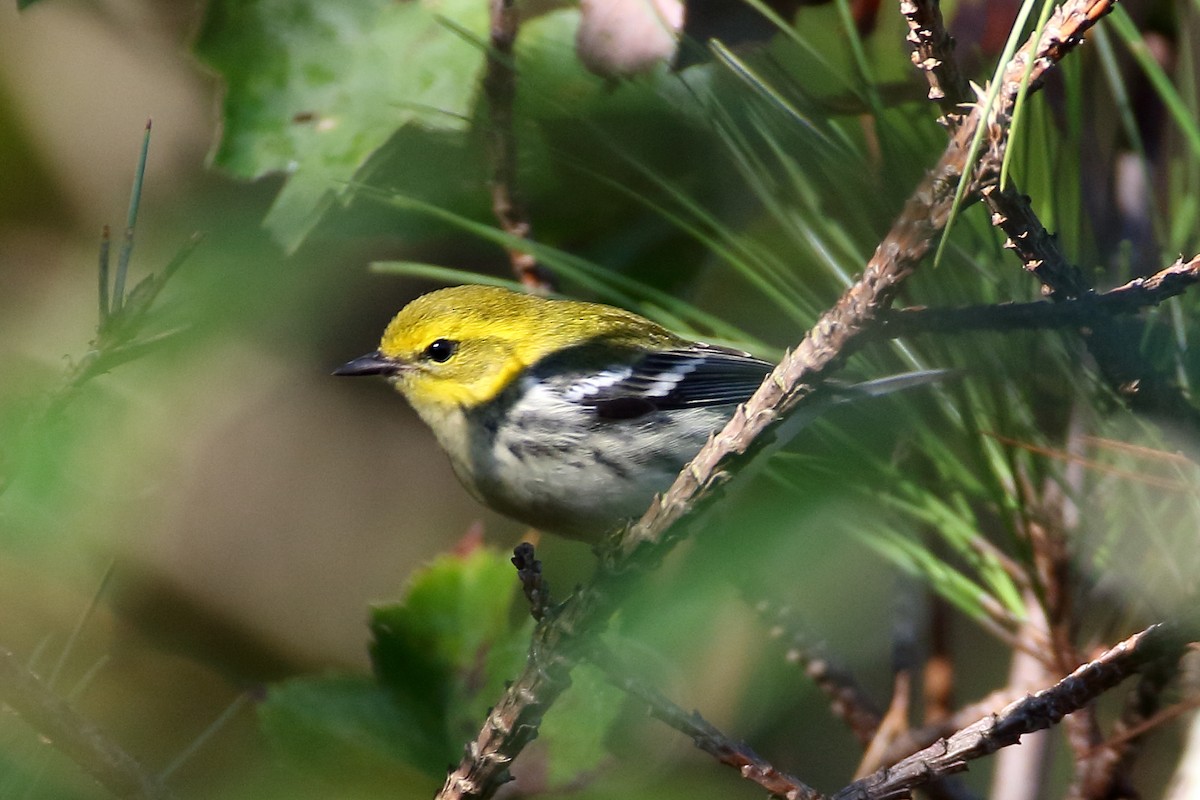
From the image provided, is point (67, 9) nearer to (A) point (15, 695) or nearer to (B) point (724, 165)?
(B) point (724, 165)

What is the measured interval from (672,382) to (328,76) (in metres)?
0.67

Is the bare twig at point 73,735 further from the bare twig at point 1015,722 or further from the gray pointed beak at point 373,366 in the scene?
the gray pointed beak at point 373,366

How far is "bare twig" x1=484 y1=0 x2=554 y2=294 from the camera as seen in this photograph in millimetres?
1255

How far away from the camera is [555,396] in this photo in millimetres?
1656

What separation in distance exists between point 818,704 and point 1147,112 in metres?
1.31

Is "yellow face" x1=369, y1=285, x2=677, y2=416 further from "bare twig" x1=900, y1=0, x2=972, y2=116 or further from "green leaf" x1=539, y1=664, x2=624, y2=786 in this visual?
"bare twig" x1=900, y1=0, x2=972, y2=116

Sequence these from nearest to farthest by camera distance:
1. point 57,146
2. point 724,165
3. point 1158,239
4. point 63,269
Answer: point 1158,239 → point 724,165 → point 63,269 → point 57,146

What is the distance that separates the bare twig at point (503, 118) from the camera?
4.12 ft

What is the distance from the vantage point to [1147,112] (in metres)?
1.45

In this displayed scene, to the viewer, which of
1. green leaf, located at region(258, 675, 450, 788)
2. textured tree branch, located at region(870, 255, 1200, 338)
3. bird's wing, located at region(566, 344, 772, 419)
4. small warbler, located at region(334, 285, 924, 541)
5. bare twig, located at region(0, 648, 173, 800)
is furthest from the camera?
bird's wing, located at region(566, 344, 772, 419)

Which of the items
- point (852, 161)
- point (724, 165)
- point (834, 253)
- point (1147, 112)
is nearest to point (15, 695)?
point (852, 161)

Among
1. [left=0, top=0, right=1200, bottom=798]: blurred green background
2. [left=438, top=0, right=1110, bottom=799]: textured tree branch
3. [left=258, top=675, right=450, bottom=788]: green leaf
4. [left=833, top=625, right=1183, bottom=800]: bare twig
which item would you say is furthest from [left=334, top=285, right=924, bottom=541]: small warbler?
[left=833, top=625, right=1183, bottom=800]: bare twig

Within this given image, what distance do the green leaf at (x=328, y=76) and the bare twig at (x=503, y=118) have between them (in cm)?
6

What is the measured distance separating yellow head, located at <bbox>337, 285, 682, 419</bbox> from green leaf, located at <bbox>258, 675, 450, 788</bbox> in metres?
0.55
